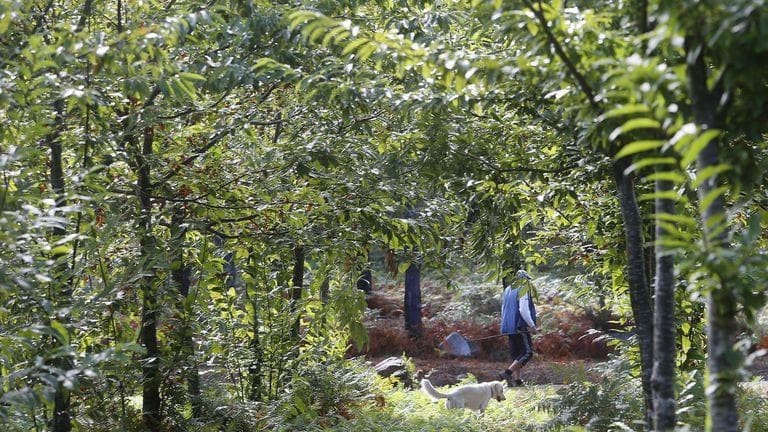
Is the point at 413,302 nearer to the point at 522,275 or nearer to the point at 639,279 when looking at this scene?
the point at 522,275

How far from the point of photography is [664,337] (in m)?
2.77

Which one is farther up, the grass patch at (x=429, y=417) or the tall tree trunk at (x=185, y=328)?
the tall tree trunk at (x=185, y=328)

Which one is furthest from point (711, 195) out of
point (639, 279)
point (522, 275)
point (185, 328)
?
point (185, 328)

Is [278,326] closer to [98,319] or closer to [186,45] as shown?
[98,319]

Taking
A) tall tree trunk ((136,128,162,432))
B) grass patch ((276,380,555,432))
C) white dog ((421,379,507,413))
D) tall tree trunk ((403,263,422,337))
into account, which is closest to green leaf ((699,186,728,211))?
tall tree trunk ((136,128,162,432))

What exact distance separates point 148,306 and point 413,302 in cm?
1374

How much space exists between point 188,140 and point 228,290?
1582 millimetres

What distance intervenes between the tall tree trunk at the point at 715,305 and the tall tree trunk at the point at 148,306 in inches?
167

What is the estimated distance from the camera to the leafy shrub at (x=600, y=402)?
702cm

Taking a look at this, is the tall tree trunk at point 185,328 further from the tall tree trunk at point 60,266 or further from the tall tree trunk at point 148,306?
the tall tree trunk at point 60,266

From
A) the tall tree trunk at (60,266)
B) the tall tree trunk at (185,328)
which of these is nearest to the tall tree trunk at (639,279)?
the tall tree trunk at (60,266)

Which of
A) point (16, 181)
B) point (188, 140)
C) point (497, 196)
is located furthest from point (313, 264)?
point (16, 181)

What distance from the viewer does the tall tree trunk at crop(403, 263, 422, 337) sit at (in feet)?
63.7

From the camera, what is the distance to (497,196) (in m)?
5.56
